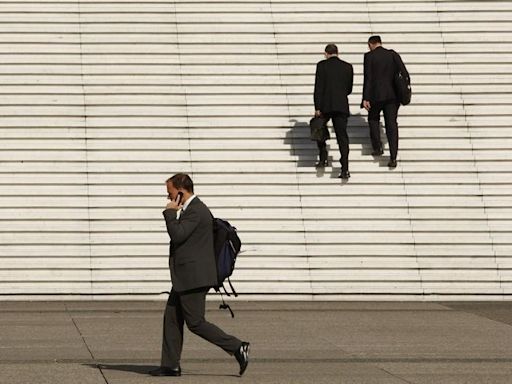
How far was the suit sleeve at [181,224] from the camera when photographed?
35.7ft

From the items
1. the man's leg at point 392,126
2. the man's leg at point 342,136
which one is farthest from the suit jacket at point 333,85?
the man's leg at point 392,126

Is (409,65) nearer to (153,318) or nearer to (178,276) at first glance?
(153,318)

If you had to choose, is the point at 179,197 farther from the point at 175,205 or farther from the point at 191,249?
the point at 191,249

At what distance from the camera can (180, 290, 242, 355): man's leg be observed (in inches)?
428

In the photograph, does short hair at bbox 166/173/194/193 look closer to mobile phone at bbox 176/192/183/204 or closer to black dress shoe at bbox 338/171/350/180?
mobile phone at bbox 176/192/183/204

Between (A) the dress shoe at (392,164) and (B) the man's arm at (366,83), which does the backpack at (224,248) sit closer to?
(B) the man's arm at (366,83)

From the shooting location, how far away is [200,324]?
10906mm

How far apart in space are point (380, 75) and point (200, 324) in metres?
9.04

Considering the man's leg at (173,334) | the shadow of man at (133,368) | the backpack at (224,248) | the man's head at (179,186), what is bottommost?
the shadow of man at (133,368)

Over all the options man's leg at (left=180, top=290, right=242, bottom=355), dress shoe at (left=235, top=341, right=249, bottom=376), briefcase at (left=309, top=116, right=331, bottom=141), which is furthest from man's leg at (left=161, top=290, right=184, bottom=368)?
briefcase at (left=309, top=116, right=331, bottom=141)

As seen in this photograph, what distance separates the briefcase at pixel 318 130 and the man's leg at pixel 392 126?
0.88 meters

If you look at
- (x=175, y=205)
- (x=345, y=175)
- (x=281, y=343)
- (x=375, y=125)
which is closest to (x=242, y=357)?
(x=175, y=205)

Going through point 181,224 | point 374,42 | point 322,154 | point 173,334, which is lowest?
point 173,334

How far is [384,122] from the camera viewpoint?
65.7 ft
